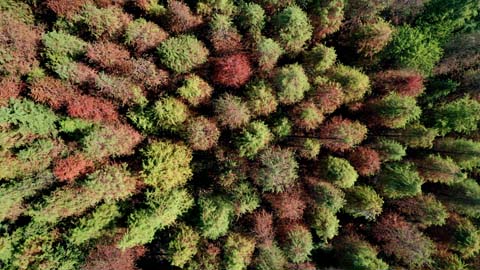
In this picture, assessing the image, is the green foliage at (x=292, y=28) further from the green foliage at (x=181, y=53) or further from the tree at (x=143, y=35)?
the tree at (x=143, y=35)

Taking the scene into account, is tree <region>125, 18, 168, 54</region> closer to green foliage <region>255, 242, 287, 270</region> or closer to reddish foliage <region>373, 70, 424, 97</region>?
green foliage <region>255, 242, 287, 270</region>

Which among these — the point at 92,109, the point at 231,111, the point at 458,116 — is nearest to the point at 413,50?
the point at 458,116

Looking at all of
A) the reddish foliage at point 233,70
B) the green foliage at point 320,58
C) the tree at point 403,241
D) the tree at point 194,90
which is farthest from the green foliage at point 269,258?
the green foliage at point 320,58

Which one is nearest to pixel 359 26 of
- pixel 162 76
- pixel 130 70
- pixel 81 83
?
pixel 162 76

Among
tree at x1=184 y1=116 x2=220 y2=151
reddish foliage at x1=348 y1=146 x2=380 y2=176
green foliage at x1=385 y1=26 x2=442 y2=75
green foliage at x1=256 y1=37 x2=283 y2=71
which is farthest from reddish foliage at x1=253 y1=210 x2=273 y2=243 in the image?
green foliage at x1=385 y1=26 x2=442 y2=75

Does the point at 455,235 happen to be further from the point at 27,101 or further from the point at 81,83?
the point at 27,101

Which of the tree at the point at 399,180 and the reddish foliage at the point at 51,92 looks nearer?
the reddish foliage at the point at 51,92
